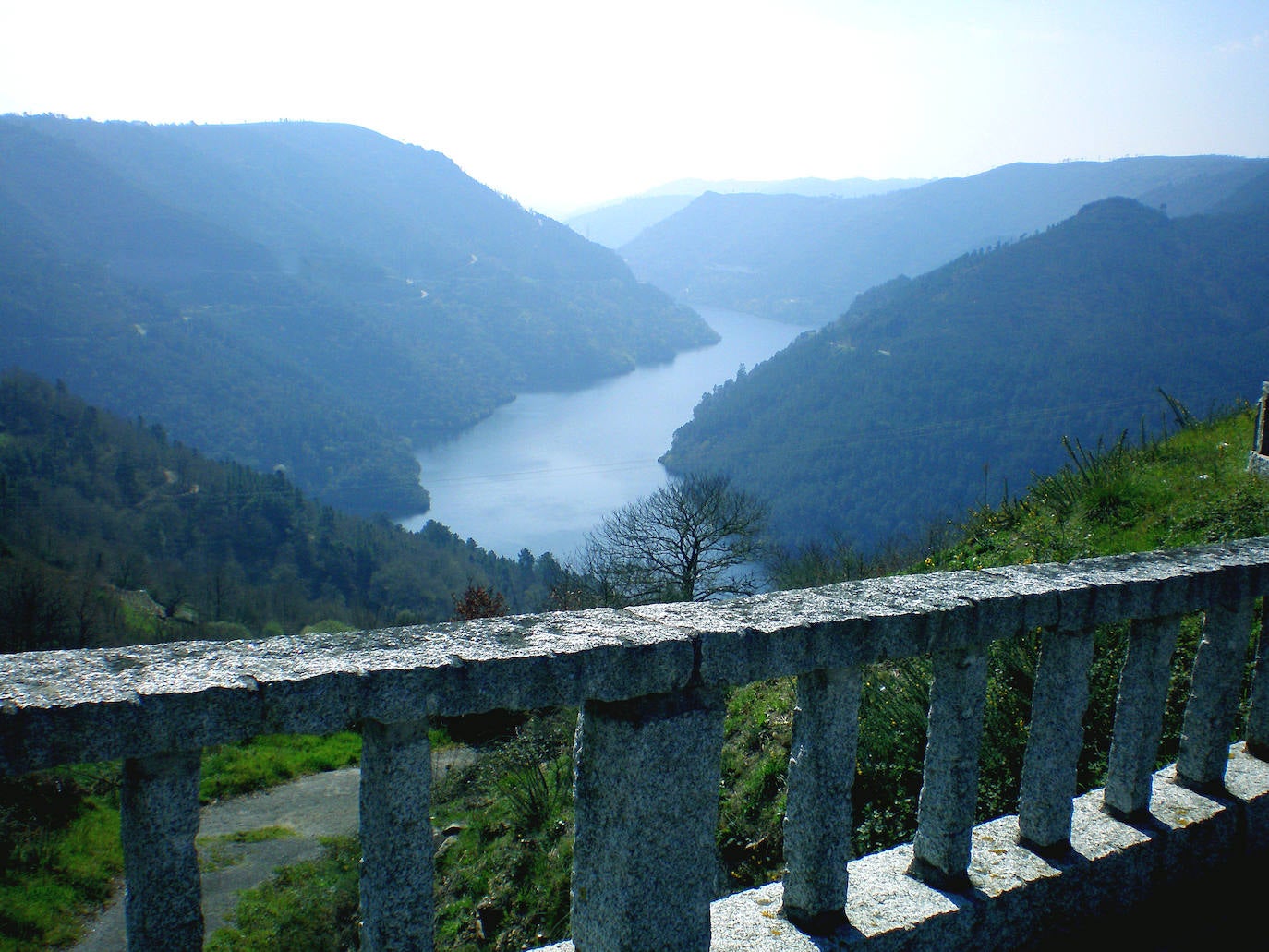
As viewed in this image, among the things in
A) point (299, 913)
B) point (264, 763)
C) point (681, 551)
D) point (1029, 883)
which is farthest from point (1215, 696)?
point (681, 551)

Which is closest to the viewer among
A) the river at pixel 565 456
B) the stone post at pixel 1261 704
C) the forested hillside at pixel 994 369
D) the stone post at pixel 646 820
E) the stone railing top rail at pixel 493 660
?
the stone railing top rail at pixel 493 660

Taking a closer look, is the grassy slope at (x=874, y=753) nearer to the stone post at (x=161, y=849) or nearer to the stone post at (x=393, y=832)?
the stone post at (x=393, y=832)

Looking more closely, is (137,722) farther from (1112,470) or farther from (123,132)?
(123,132)

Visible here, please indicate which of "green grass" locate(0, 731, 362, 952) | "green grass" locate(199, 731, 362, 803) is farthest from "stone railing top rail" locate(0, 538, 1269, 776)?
"green grass" locate(199, 731, 362, 803)

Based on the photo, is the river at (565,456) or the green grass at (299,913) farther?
the river at (565,456)

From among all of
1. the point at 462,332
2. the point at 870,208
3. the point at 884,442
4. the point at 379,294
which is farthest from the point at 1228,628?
the point at 870,208

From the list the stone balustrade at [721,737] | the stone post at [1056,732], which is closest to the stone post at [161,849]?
the stone balustrade at [721,737]
